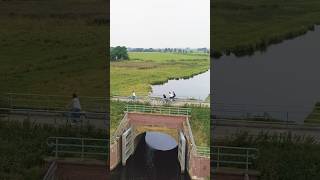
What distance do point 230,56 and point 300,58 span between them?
4.48ft

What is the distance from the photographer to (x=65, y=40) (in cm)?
1014

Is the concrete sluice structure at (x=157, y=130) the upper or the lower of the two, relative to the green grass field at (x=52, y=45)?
lower

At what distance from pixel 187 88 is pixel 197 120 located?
61 centimetres

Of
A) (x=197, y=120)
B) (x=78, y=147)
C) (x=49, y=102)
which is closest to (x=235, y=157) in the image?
(x=197, y=120)

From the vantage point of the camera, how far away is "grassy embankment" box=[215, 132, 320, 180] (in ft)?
24.2

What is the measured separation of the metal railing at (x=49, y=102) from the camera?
30.8 ft

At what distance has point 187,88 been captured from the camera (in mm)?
8734

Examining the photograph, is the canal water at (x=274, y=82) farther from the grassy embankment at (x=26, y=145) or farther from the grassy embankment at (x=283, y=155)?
the grassy embankment at (x=26, y=145)

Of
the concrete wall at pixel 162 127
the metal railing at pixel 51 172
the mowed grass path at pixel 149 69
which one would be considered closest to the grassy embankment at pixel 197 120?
the concrete wall at pixel 162 127

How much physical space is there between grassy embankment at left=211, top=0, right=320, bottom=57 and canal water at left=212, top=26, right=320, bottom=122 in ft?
1.30

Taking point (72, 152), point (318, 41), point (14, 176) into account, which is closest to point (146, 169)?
point (72, 152)

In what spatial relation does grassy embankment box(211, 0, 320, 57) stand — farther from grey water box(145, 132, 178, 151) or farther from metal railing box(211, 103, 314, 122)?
grey water box(145, 132, 178, 151)

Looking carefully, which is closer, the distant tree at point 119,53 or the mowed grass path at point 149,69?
the distant tree at point 119,53

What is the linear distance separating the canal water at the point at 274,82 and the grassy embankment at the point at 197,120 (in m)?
0.48
